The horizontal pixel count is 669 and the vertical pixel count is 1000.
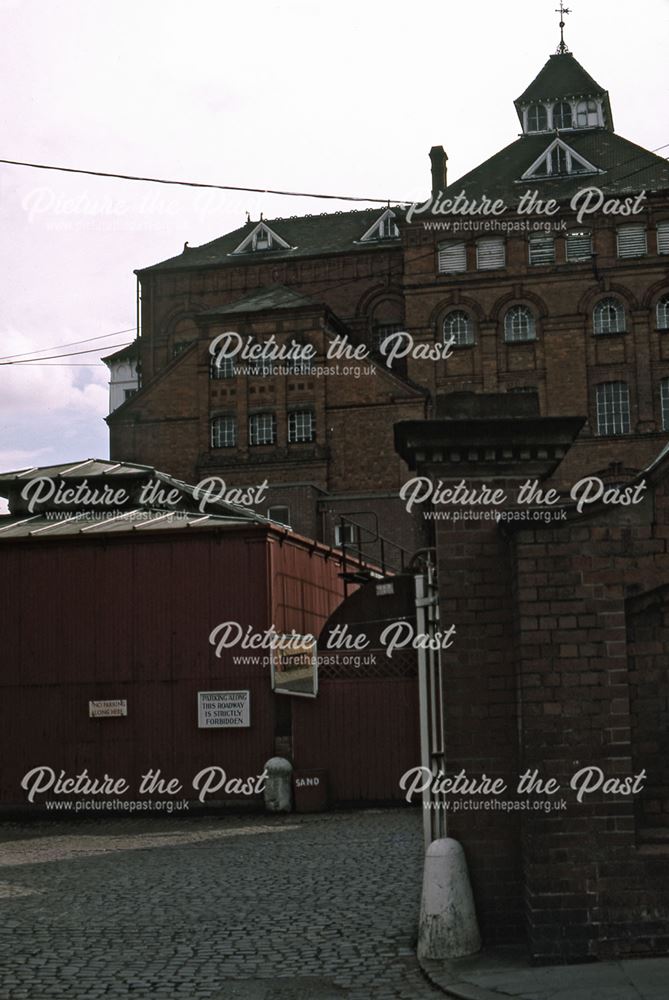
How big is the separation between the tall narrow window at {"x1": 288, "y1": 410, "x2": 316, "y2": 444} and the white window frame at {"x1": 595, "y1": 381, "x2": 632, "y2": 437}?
9.87 m

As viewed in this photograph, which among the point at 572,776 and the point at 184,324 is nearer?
the point at 572,776

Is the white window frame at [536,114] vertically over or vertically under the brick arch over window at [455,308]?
over

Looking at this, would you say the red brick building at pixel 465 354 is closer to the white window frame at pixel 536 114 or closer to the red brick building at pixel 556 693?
the white window frame at pixel 536 114

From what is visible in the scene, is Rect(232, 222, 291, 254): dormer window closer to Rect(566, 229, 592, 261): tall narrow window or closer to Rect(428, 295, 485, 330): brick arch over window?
Rect(428, 295, 485, 330): brick arch over window

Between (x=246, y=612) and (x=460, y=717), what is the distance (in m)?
12.7

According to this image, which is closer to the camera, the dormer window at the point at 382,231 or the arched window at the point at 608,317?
the arched window at the point at 608,317

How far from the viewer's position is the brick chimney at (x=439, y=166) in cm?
5494

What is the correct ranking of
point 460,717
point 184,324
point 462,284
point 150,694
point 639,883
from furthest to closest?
point 184,324 < point 462,284 < point 150,694 < point 460,717 < point 639,883

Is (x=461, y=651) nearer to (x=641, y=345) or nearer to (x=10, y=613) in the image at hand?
(x=10, y=613)

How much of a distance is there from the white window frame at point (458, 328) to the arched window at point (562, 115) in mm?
11222

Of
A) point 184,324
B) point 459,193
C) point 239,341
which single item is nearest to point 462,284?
point 459,193

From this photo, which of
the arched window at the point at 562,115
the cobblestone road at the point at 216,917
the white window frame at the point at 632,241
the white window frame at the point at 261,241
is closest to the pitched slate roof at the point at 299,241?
the white window frame at the point at 261,241

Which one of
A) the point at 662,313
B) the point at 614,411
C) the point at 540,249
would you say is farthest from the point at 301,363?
the point at 662,313

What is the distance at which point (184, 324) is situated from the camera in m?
51.4
